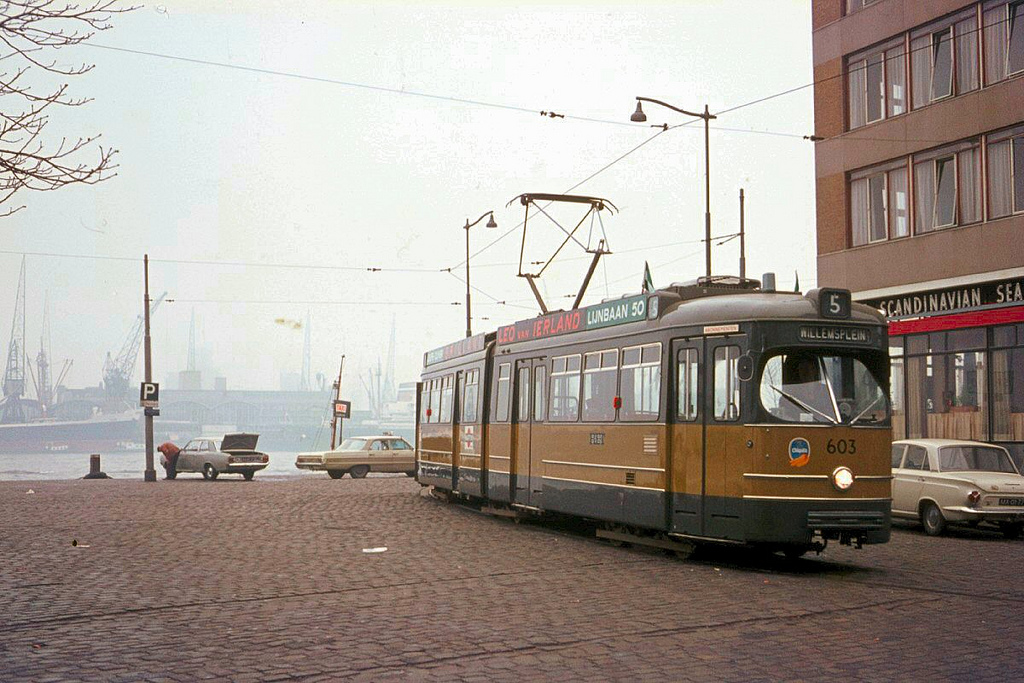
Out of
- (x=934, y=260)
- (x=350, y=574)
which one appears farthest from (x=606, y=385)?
(x=934, y=260)


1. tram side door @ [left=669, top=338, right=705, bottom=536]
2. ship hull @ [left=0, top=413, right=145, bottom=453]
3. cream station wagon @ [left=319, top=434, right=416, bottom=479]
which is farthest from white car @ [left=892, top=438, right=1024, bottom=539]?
ship hull @ [left=0, top=413, right=145, bottom=453]

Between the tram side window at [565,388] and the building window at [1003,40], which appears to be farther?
the building window at [1003,40]

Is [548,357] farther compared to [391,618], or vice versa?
[548,357]

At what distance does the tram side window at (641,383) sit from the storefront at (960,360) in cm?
1316

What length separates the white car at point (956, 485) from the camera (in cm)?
1858

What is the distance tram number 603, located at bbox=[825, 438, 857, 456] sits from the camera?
13.5 m

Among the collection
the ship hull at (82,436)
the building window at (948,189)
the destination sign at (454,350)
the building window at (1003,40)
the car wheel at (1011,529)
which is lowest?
the ship hull at (82,436)

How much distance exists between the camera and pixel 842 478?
13.5 metres

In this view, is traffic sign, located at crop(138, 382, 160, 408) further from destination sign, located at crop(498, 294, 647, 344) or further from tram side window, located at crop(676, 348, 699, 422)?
tram side window, located at crop(676, 348, 699, 422)

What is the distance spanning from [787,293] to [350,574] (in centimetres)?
598

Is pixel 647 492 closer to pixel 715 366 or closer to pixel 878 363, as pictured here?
pixel 715 366

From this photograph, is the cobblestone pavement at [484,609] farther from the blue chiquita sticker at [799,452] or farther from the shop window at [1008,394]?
the shop window at [1008,394]

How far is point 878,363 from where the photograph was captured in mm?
14094

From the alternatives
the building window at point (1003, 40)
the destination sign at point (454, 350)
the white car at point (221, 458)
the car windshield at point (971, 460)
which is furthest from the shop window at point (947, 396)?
the white car at point (221, 458)
